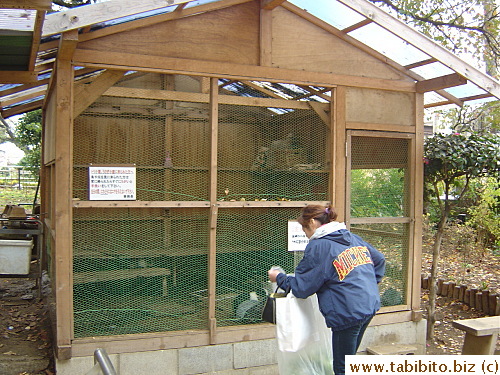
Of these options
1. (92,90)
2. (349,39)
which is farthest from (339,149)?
(92,90)

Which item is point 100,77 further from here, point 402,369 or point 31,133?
point 31,133

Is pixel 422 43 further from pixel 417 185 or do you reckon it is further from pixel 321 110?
pixel 417 185

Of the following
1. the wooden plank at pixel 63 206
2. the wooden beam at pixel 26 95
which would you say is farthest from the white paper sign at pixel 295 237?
the wooden beam at pixel 26 95

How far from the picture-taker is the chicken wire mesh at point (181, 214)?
4.32 m

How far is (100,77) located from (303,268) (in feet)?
7.63

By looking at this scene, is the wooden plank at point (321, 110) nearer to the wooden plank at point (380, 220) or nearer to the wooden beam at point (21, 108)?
the wooden plank at point (380, 220)

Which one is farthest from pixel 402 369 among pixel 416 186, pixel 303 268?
pixel 416 186

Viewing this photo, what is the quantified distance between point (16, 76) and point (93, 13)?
5.46 feet

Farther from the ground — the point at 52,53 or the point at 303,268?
the point at 52,53

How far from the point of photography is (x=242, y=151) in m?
6.02

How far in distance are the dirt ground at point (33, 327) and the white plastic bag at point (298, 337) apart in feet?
7.43

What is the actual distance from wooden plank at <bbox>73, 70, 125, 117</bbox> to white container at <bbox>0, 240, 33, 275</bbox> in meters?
1.72

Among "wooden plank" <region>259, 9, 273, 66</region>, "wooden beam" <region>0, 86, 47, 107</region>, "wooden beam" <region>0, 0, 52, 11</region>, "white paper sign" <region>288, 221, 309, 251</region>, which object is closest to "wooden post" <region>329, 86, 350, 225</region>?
"white paper sign" <region>288, 221, 309, 251</region>

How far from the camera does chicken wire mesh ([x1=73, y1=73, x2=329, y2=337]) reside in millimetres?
4316
